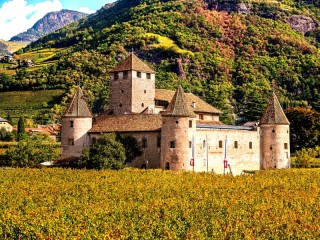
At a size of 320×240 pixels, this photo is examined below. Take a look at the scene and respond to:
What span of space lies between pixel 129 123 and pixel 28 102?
62.5 meters

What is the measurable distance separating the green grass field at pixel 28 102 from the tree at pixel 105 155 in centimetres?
6015

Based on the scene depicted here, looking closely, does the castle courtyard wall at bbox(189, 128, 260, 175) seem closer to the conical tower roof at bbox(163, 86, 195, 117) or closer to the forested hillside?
the conical tower roof at bbox(163, 86, 195, 117)

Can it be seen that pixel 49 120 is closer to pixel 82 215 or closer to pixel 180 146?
pixel 180 146

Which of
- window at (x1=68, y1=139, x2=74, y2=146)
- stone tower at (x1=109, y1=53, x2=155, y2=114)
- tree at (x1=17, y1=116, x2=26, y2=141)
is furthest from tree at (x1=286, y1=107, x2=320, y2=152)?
tree at (x1=17, y1=116, x2=26, y2=141)

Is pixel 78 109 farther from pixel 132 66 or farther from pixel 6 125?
pixel 6 125

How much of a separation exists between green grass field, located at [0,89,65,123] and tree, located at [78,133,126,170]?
60154 mm

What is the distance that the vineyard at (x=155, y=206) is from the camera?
27.8m

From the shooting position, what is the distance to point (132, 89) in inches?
2564

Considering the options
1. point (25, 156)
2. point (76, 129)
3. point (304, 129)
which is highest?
point (304, 129)

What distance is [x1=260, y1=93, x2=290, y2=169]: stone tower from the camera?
64.0m

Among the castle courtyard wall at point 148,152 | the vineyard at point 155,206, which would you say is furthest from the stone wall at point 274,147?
the castle courtyard wall at point 148,152

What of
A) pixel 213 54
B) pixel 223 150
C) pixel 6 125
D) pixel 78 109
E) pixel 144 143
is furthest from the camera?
pixel 213 54

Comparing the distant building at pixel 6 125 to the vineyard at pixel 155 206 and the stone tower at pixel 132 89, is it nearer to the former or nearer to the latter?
the stone tower at pixel 132 89

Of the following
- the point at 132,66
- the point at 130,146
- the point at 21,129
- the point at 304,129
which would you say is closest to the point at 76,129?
the point at 130,146
